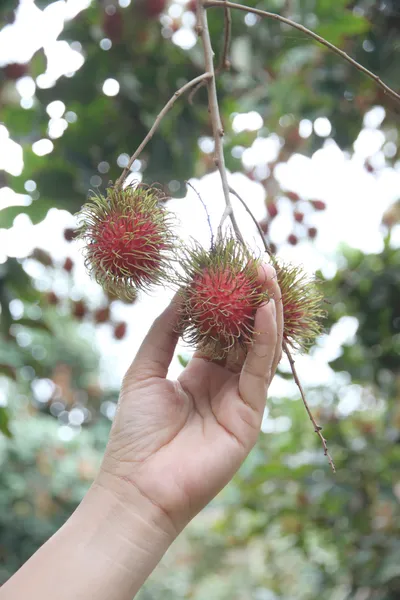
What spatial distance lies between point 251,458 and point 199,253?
209 centimetres

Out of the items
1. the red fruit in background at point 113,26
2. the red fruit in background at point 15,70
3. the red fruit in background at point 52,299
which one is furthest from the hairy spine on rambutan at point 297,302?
the red fruit in background at point 52,299

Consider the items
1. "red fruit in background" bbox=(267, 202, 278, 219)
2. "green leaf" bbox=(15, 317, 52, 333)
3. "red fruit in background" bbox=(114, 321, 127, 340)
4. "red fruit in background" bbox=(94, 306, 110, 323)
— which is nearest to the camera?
"green leaf" bbox=(15, 317, 52, 333)

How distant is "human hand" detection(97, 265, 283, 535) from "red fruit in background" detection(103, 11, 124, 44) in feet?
2.89

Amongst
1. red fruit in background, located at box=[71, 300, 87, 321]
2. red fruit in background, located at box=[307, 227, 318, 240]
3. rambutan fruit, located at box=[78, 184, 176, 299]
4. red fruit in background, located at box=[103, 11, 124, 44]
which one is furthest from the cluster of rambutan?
red fruit in background, located at box=[71, 300, 87, 321]

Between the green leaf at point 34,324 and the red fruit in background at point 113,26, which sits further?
the green leaf at point 34,324

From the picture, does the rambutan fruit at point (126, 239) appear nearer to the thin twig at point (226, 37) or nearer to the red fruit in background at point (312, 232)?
the thin twig at point (226, 37)

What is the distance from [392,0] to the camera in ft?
5.21

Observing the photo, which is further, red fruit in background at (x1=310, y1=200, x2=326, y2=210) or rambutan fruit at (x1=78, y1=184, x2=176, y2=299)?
red fruit in background at (x1=310, y1=200, x2=326, y2=210)

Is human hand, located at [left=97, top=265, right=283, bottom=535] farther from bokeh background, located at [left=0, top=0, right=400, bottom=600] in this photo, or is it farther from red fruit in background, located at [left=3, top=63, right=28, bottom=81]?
red fruit in background, located at [left=3, top=63, right=28, bottom=81]

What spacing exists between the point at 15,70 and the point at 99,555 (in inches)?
53.6

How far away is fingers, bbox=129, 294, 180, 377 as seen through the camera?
872 millimetres

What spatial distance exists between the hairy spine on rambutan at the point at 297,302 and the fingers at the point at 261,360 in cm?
8

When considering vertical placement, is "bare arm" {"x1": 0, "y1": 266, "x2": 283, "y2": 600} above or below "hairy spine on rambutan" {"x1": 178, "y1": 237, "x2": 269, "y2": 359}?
below

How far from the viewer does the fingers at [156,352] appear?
2.86 feet
